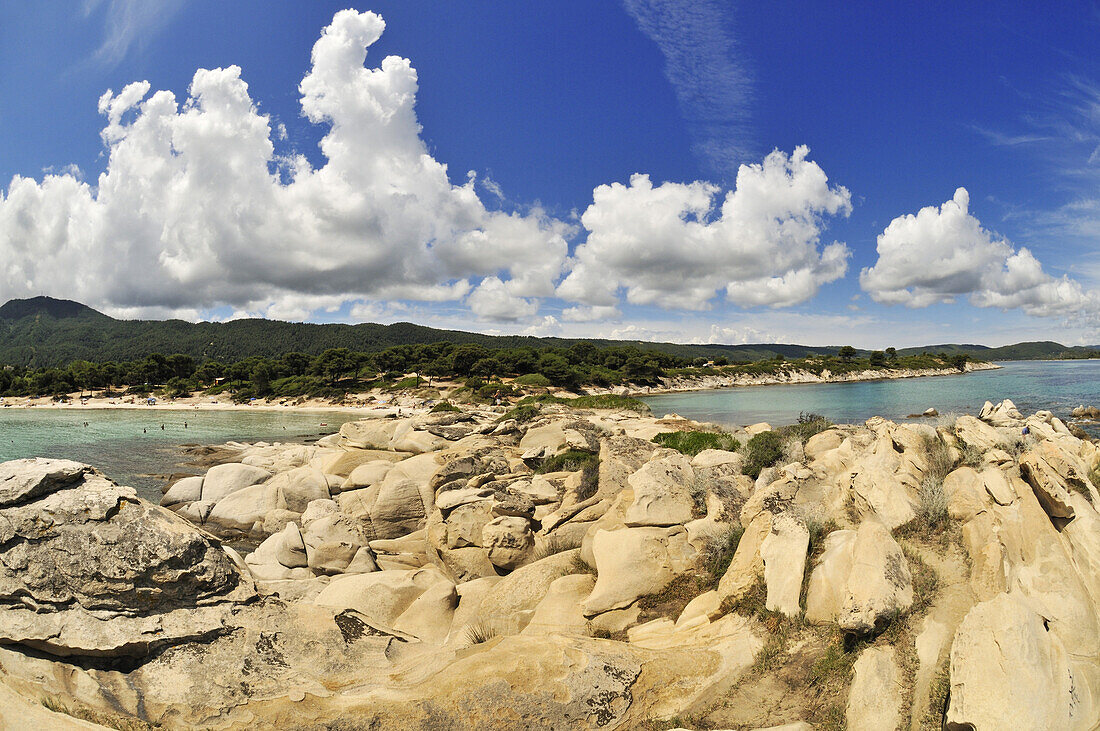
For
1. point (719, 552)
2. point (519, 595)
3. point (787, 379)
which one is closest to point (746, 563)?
point (719, 552)

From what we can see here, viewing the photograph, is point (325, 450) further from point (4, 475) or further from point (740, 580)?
point (740, 580)

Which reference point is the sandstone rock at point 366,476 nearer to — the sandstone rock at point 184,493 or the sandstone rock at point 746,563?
the sandstone rock at point 184,493

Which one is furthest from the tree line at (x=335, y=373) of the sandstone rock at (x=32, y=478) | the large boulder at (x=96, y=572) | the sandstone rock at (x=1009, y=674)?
the sandstone rock at (x=1009, y=674)

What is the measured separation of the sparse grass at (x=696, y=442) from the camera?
2117 centimetres

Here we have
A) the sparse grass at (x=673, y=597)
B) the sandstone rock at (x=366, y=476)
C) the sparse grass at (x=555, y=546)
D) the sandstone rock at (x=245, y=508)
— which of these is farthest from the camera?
the sandstone rock at (x=366, y=476)

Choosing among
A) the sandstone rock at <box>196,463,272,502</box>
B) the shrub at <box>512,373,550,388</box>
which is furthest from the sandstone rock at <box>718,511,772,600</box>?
the shrub at <box>512,373,550,388</box>

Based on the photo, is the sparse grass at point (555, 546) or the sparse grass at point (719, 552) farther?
the sparse grass at point (555, 546)

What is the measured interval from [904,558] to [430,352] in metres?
119

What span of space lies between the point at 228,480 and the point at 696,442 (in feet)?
72.8

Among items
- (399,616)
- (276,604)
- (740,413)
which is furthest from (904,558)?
(740,413)

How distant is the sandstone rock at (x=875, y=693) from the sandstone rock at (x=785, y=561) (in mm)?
1227

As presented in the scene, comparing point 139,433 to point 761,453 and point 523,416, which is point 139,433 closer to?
point 523,416

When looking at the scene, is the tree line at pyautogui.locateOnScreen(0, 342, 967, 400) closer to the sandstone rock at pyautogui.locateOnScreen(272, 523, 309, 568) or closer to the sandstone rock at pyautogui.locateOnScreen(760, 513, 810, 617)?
the sandstone rock at pyautogui.locateOnScreen(272, 523, 309, 568)

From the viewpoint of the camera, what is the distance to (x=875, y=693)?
593 cm
